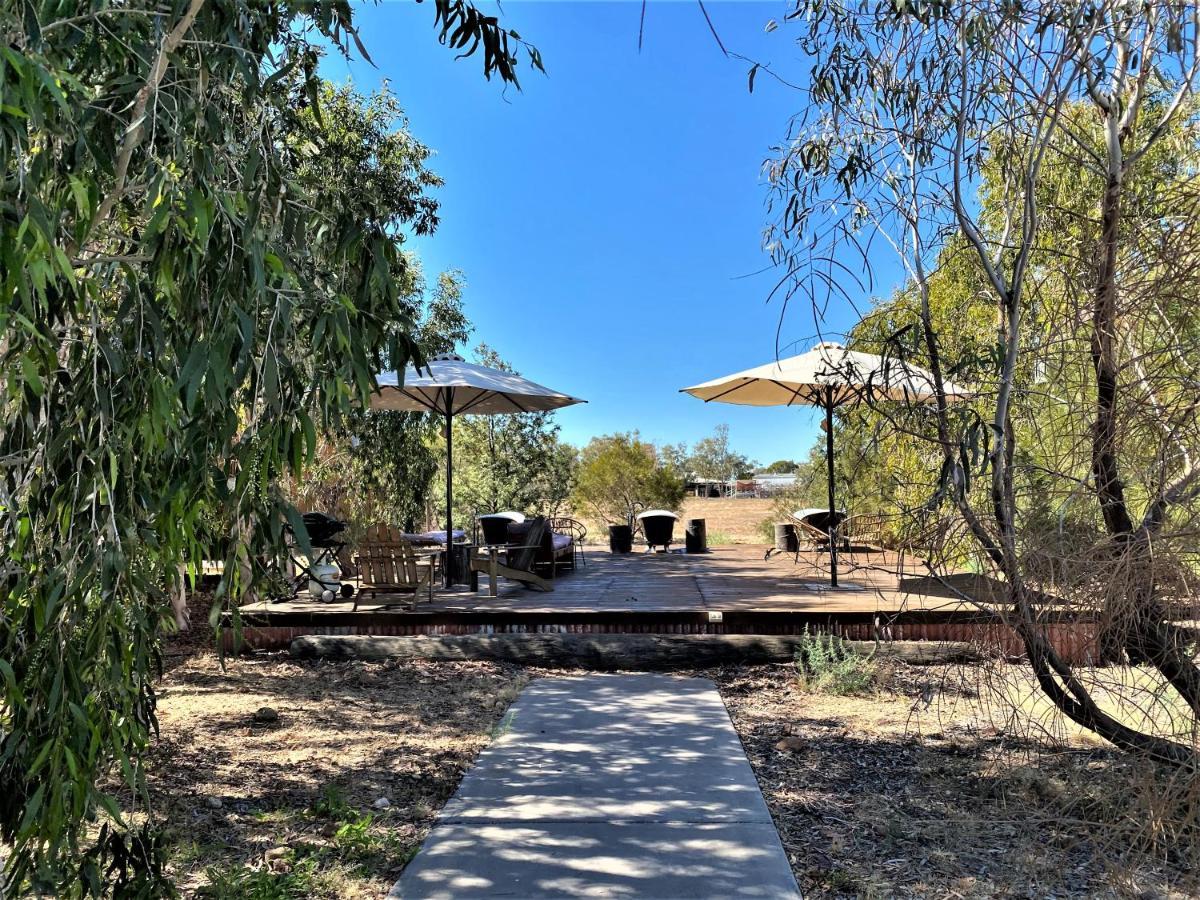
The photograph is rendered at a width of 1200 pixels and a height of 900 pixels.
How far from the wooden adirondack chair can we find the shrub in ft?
11.2

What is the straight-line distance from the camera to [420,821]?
149 inches

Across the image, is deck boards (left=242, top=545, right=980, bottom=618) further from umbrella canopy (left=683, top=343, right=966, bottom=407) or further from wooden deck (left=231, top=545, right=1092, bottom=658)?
umbrella canopy (left=683, top=343, right=966, bottom=407)

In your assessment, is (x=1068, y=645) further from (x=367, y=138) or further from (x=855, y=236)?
(x=367, y=138)

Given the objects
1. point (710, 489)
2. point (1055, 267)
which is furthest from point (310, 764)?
point (710, 489)

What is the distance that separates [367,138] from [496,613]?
238 inches

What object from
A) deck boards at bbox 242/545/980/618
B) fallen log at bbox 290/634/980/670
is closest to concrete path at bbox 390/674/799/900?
fallen log at bbox 290/634/980/670

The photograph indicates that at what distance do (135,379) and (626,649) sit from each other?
17.3ft

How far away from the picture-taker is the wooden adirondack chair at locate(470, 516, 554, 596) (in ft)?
29.1

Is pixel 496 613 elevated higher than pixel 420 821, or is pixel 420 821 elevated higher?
pixel 496 613

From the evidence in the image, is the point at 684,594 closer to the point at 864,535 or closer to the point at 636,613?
the point at 636,613

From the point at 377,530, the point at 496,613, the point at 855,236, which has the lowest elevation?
the point at 496,613

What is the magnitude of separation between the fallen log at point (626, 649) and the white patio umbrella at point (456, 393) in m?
2.02

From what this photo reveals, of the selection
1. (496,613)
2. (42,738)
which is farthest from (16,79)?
(496,613)

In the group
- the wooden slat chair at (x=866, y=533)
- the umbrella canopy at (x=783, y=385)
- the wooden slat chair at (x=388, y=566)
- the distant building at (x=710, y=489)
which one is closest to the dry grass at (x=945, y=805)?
the umbrella canopy at (x=783, y=385)
